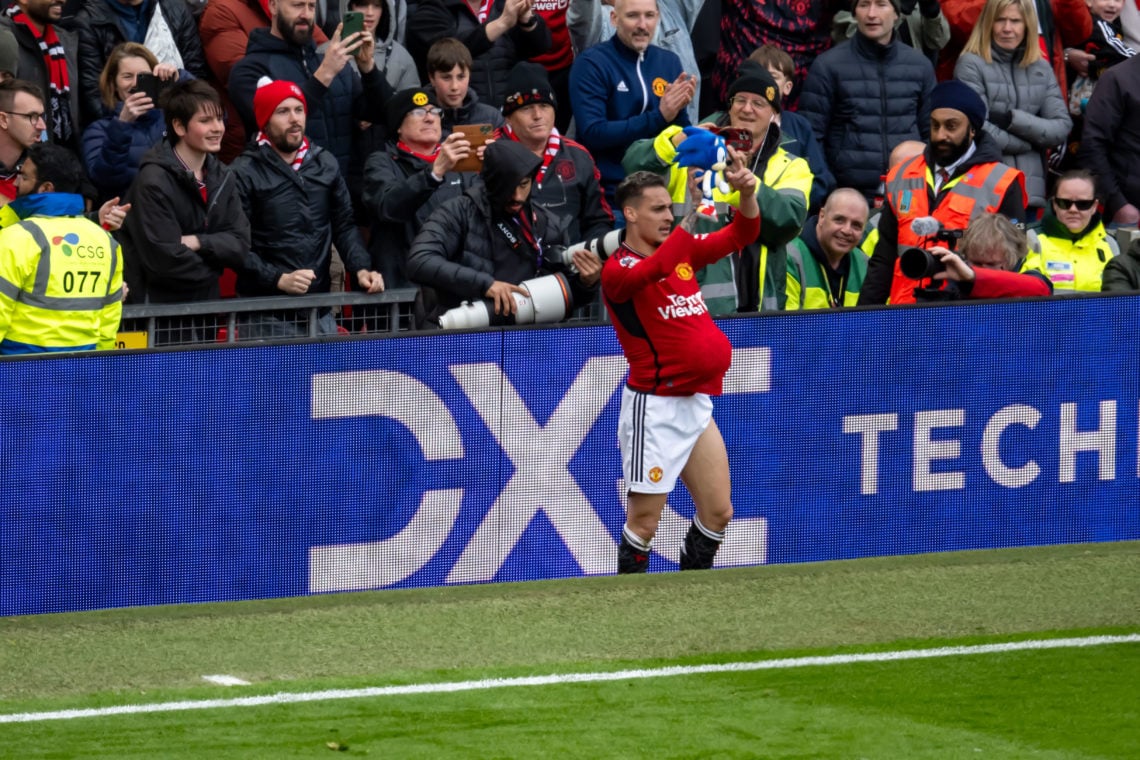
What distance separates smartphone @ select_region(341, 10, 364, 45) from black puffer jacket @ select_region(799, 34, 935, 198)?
2798 mm

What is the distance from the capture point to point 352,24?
10.4 meters

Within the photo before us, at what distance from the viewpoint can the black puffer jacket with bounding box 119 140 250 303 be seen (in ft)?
31.0

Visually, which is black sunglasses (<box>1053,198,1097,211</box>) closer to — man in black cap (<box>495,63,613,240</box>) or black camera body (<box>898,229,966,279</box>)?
black camera body (<box>898,229,966,279</box>)

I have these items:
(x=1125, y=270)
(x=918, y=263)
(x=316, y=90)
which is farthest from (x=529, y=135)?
(x=1125, y=270)

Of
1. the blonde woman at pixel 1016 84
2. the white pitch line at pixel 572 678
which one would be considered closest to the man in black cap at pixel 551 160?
the blonde woman at pixel 1016 84

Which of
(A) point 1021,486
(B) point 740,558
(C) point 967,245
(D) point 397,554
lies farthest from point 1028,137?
(D) point 397,554

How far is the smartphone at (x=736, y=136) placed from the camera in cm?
967

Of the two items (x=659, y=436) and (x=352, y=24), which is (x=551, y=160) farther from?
(x=659, y=436)

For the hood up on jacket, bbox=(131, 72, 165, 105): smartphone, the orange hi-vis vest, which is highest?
bbox=(131, 72, 165, 105): smartphone

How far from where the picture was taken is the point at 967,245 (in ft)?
31.7

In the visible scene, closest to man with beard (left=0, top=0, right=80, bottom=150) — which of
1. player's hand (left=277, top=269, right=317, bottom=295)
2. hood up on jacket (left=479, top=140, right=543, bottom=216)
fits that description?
player's hand (left=277, top=269, right=317, bottom=295)

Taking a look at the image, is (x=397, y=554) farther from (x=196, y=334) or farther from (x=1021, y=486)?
(x=1021, y=486)

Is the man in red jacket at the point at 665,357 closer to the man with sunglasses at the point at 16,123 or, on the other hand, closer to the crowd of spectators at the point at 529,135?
the crowd of spectators at the point at 529,135

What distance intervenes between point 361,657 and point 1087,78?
794cm
